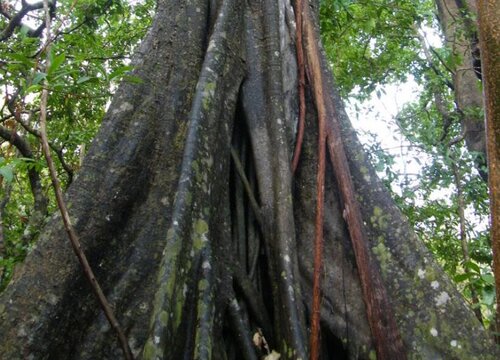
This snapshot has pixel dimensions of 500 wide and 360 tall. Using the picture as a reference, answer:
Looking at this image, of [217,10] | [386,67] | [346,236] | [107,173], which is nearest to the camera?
[107,173]

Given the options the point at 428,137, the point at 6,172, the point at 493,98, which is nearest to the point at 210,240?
the point at 6,172

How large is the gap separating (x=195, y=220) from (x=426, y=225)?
4.42 metres

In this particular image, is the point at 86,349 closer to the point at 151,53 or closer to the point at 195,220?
the point at 195,220

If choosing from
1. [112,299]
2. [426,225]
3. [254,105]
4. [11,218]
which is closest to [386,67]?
[426,225]

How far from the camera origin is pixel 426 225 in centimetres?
588

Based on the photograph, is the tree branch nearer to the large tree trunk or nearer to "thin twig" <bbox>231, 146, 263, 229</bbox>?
the large tree trunk

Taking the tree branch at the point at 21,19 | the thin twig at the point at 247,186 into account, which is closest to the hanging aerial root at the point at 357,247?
the thin twig at the point at 247,186

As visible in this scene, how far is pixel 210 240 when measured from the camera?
2.21 m

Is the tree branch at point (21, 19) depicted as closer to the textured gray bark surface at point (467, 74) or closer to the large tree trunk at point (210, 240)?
the large tree trunk at point (210, 240)

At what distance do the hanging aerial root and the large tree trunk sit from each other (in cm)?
8

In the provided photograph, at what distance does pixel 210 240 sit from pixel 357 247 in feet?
2.44

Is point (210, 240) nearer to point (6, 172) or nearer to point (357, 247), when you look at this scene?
point (357, 247)

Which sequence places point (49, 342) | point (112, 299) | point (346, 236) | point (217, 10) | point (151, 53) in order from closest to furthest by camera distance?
point (49, 342), point (112, 299), point (346, 236), point (151, 53), point (217, 10)

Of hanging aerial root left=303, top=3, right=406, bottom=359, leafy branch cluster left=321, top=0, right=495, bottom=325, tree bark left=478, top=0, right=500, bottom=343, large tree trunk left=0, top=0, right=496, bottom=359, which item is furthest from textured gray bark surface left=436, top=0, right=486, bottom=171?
tree bark left=478, top=0, right=500, bottom=343
